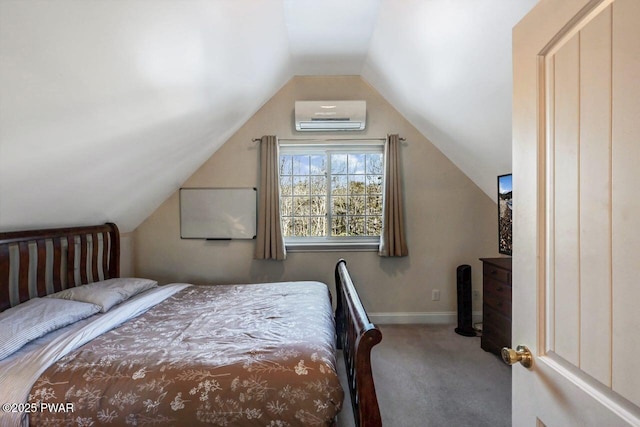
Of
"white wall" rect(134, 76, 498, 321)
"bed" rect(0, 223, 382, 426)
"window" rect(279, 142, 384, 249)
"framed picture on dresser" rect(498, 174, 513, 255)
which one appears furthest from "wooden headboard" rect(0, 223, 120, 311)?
"framed picture on dresser" rect(498, 174, 513, 255)

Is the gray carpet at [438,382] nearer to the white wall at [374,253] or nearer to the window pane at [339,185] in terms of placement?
the white wall at [374,253]

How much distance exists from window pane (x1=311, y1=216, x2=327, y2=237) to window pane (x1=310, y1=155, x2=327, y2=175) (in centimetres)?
54

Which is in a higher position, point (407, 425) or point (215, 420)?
point (215, 420)

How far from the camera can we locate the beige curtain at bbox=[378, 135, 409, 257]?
3.05 metres

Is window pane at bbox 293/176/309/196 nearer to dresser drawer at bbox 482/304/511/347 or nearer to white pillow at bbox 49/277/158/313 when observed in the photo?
white pillow at bbox 49/277/158/313

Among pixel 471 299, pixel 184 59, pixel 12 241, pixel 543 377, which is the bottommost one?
pixel 471 299

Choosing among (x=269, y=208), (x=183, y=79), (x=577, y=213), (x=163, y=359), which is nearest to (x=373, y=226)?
(x=269, y=208)

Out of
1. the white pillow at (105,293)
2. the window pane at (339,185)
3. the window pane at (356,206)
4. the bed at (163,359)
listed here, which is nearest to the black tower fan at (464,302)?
the window pane at (356,206)

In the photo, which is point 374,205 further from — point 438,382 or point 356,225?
point 438,382

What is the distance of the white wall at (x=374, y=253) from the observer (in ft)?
10.5

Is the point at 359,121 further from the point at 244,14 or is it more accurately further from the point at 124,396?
the point at 124,396

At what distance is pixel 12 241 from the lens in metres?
1.84

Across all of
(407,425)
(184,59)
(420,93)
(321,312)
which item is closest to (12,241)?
(184,59)

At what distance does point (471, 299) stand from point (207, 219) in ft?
9.71
